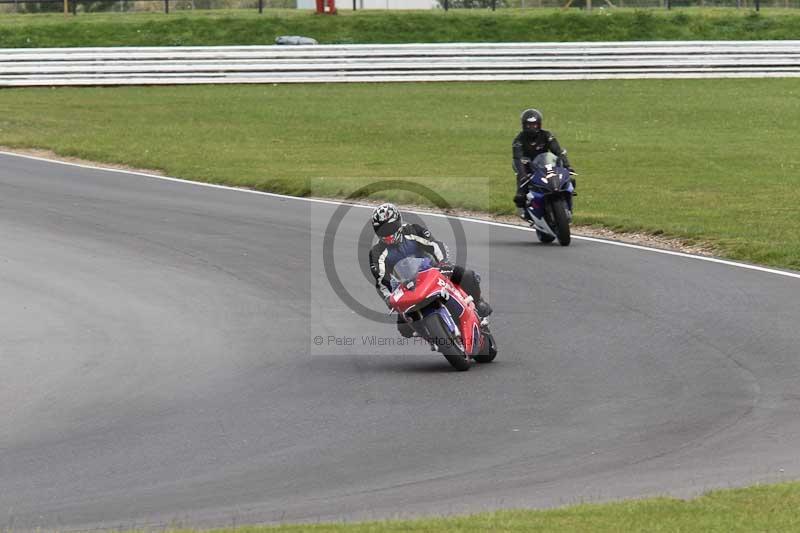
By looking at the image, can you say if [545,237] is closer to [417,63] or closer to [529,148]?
[529,148]

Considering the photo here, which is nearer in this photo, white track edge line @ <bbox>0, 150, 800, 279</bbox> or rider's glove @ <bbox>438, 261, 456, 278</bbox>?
rider's glove @ <bbox>438, 261, 456, 278</bbox>

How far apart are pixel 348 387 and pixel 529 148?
8.33m

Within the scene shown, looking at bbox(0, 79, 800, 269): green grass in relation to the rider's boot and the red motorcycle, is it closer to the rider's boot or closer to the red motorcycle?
the rider's boot

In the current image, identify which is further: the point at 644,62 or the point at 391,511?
the point at 644,62

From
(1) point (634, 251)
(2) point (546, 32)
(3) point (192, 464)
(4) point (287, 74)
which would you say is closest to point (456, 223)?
(1) point (634, 251)

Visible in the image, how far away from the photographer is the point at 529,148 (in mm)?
19547

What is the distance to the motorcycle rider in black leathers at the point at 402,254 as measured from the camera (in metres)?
12.7

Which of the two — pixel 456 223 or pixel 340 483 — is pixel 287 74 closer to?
pixel 456 223

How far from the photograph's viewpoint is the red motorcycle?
12.3 metres

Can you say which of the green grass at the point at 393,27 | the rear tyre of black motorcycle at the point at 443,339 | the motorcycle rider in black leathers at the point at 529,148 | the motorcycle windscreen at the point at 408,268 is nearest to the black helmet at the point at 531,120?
the motorcycle rider in black leathers at the point at 529,148

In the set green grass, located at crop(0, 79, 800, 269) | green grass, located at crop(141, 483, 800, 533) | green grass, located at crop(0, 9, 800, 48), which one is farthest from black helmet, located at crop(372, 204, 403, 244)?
green grass, located at crop(0, 9, 800, 48)

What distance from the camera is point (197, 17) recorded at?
168 ft

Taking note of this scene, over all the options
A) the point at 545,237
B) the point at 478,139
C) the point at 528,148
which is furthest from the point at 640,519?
the point at 478,139

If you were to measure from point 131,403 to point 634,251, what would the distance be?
8806 mm
